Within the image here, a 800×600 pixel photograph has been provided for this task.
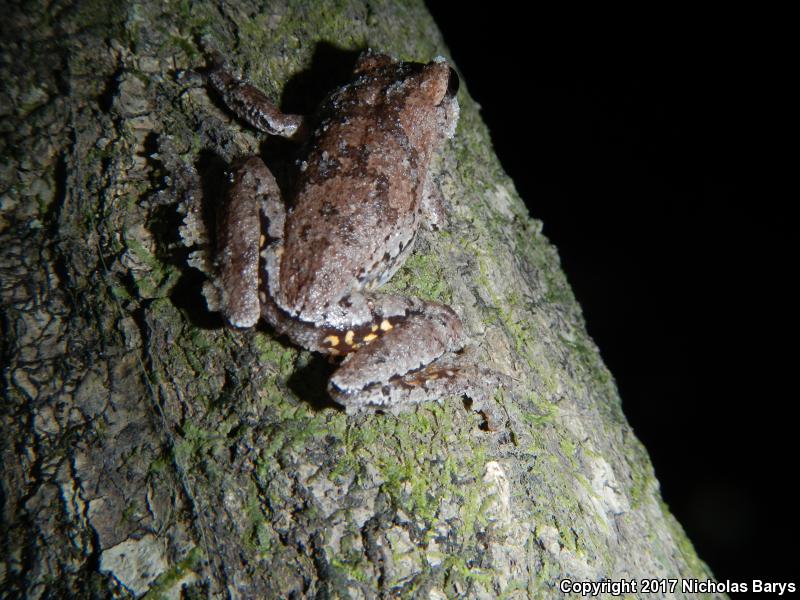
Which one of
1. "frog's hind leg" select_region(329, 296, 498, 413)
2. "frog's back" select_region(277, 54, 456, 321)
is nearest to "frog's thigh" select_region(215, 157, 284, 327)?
"frog's back" select_region(277, 54, 456, 321)

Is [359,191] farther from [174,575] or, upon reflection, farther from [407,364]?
[174,575]

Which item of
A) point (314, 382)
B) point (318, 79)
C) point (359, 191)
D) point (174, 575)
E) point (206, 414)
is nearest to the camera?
point (174, 575)

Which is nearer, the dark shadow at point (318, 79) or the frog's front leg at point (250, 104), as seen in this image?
the frog's front leg at point (250, 104)

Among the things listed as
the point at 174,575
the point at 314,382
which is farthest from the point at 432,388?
the point at 174,575

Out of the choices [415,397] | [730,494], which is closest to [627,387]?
[730,494]

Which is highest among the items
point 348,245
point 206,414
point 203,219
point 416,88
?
point 416,88

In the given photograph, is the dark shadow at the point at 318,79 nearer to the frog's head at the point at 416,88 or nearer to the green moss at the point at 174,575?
the frog's head at the point at 416,88

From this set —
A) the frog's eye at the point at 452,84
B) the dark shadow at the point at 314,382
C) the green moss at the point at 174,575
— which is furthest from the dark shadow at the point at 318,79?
the green moss at the point at 174,575
